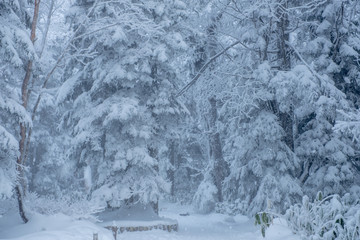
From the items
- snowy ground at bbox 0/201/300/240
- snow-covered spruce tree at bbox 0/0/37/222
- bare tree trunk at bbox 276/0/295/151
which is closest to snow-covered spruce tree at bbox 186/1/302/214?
bare tree trunk at bbox 276/0/295/151

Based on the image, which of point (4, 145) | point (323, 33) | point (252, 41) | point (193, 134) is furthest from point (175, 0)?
point (193, 134)

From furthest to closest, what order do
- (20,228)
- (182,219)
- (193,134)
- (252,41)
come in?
(193,134)
(182,219)
(252,41)
(20,228)

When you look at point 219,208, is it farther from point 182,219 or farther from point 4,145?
point 4,145

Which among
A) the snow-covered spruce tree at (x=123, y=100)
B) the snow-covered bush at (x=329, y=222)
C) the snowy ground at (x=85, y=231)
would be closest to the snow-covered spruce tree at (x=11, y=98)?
the snowy ground at (x=85, y=231)

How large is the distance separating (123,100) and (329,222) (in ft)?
27.7

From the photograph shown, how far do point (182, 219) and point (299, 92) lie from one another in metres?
10.9

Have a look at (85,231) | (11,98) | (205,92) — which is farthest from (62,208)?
(205,92)

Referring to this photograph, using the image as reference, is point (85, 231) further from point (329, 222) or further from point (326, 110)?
point (326, 110)

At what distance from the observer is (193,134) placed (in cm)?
2708

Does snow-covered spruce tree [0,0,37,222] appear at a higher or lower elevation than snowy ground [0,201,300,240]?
higher

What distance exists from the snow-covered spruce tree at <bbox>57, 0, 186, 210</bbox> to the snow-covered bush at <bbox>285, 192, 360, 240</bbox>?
6465mm

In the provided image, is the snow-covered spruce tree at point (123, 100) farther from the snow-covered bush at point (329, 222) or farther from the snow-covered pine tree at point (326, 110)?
the snow-covered bush at point (329, 222)

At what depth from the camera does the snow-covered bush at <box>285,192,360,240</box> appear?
22.4 feet

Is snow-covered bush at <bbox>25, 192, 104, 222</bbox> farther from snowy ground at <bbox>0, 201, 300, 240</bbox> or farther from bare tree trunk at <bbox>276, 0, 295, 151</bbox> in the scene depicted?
bare tree trunk at <bbox>276, 0, 295, 151</bbox>
